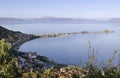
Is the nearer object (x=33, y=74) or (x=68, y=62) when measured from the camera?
(x=33, y=74)

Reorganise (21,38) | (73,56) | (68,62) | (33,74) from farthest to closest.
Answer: (21,38)
(73,56)
(68,62)
(33,74)

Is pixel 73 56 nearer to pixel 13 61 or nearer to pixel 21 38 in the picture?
pixel 21 38

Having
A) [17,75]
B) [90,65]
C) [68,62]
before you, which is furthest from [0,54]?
[68,62]

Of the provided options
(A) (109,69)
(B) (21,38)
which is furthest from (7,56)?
(B) (21,38)

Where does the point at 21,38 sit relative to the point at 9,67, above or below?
below

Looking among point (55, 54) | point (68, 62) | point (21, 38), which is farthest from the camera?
point (21, 38)

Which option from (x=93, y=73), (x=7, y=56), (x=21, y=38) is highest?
(x=7, y=56)
